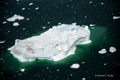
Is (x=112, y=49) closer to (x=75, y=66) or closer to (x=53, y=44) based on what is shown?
(x=75, y=66)

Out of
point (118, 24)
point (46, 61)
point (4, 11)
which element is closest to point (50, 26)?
point (46, 61)

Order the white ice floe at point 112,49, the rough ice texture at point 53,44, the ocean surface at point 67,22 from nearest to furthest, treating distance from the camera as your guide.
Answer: the ocean surface at point 67,22 → the white ice floe at point 112,49 → the rough ice texture at point 53,44

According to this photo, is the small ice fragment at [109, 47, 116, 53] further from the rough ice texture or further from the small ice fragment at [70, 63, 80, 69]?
the small ice fragment at [70, 63, 80, 69]

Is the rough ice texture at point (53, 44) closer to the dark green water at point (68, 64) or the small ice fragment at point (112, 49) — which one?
the dark green water at point (68, 64)

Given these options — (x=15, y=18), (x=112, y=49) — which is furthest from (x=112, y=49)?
(x=15, y=18)

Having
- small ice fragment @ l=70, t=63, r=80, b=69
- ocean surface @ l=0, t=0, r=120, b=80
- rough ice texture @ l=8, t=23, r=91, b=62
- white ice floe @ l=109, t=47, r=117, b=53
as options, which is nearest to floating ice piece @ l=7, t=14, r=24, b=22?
ocean surface @ l=0, t=0, r=120, b=80

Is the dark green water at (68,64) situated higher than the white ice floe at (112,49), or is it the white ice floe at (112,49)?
the white ice floe at (112,49)

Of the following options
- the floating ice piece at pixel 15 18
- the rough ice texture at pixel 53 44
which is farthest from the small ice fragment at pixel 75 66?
the floating ice piece at pixel 15 18
